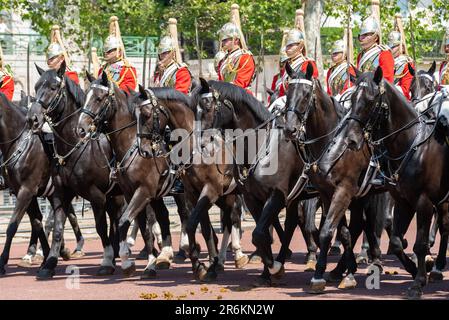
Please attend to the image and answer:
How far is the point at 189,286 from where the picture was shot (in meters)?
13.0

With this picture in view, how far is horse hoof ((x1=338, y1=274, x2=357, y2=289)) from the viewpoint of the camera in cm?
1243

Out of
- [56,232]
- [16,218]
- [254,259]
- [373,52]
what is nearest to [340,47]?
[373,52]

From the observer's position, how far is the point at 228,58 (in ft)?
48.7

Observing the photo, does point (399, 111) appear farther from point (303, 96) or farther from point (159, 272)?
point (159, 272)

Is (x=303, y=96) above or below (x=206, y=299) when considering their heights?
above

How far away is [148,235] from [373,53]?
3.71 meters

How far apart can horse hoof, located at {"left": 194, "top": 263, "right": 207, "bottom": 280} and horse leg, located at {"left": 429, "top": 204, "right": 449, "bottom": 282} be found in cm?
263

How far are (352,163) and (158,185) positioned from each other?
2.83m

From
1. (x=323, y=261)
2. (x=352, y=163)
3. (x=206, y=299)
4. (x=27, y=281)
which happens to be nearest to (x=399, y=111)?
(x=352, y=163)

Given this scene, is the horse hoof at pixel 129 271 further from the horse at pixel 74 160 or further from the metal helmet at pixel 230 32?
the metal helmet at pixel 230 32

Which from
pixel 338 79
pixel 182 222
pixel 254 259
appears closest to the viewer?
pixel 338 79

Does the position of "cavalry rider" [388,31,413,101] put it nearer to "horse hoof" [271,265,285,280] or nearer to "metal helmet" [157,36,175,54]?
"metal helmet" [157,36,175,54]

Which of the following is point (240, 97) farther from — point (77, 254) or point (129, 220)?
point (77, 254)

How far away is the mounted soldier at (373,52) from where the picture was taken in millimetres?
13352
